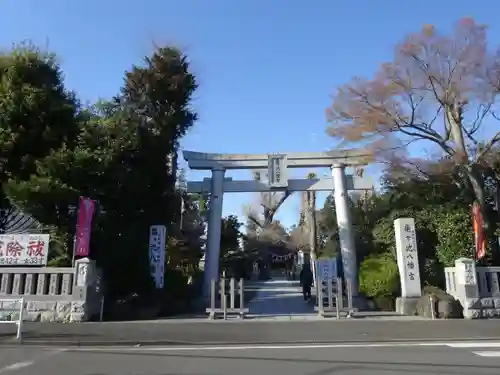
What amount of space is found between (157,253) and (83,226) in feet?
11.0

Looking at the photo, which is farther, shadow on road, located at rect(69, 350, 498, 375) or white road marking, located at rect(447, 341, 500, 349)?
white road marking, located at rect(447, 341, 500, 349)

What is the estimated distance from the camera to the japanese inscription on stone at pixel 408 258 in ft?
51.4

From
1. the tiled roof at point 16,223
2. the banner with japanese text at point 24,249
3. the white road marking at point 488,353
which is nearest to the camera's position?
the white road marking at point 488,353

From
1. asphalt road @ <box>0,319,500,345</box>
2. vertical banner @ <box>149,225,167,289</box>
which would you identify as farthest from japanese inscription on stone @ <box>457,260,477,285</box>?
vertical banner @ <box>149,225,167,289</box>

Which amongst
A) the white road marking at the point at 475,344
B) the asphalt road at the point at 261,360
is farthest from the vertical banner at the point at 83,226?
the white road marking at the point at 475,344

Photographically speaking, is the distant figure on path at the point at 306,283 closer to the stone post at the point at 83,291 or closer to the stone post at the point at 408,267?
the stone post at the point at 408,267

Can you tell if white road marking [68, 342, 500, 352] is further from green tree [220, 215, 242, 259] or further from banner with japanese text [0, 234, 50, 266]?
green tree [220, 215, 242, 259]

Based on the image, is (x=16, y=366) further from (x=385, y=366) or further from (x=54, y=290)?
(x=54, y=290)

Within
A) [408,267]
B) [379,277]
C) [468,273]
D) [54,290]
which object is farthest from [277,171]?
[54,290]

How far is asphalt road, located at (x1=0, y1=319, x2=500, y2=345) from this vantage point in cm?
991

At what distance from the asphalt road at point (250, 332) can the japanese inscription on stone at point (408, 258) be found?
2.93 metres

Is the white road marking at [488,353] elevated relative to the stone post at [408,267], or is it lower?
lower

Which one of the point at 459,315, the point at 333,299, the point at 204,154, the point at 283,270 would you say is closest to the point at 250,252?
the point at 283,270

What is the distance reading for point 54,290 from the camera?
44.2ft
